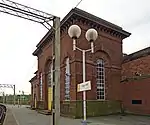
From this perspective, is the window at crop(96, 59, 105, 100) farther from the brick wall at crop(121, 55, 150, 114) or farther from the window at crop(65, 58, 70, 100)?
the window at crop(65, 58, 70, 100)

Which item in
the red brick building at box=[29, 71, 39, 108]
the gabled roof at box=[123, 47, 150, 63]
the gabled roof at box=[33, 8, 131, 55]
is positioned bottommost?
the red brick building at box=[29, 71, 39, 108]

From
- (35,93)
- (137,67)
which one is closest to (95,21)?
(137,67)

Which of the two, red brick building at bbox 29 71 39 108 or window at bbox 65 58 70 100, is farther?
red brick building at bbox 29 71 39 108

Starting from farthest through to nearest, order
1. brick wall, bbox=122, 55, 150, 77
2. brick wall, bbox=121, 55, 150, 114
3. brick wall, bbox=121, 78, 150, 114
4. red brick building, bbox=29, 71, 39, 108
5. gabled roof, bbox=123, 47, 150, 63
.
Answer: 1. red brick building, bbox=29, 71, 39, 108
2. gabled roof, bbox=123, 47, 150, 63
3. brick wall, bbox=122, 55, 150, 77
4. brick wall, bbox=121, 55, 150, 114
5. brick wall, bbox=121, 78, 150, 114

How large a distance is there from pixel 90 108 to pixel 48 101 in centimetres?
1029

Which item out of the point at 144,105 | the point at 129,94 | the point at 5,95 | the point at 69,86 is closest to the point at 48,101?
the point at 69,86

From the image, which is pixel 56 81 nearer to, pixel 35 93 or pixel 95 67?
pixel 95 67

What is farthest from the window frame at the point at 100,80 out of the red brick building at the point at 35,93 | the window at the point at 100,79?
the red brick building at the point at 35,93

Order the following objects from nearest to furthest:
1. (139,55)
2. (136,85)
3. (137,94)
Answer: (137,94) < (136,85) < (139,55)

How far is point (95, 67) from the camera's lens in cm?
2353

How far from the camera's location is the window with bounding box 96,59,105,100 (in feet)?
78.4

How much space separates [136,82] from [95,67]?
4.05 metres

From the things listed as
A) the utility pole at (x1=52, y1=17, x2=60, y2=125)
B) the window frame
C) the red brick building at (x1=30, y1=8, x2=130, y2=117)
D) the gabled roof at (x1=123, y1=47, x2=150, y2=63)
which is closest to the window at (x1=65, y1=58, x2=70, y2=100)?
the red brick building at (x1=30, y1=8, x2=130, y2=117)

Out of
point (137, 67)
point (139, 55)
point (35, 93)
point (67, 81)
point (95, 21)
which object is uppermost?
point (95, 21)
